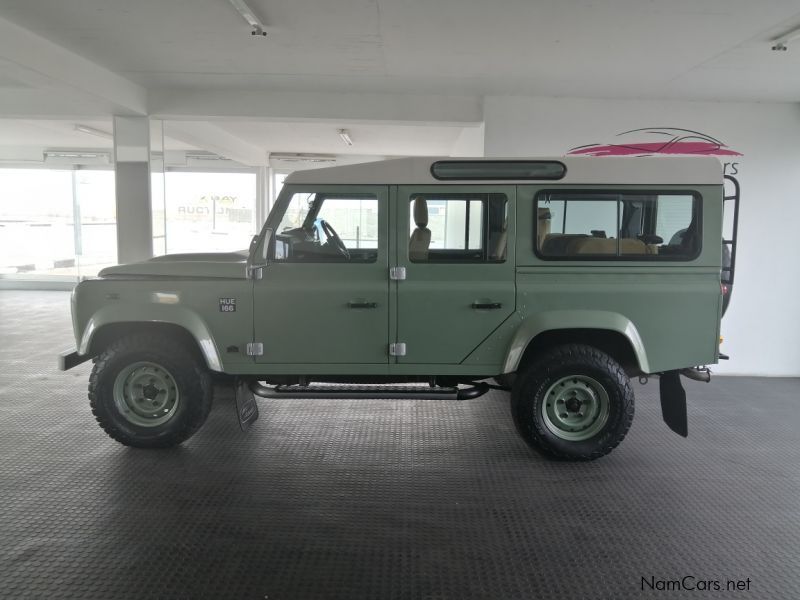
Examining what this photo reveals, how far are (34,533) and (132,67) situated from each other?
4.90m

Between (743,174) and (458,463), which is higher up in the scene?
(743,174)

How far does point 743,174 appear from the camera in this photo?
6.42 m

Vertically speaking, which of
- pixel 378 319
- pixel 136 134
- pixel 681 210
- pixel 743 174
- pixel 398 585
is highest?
pixel 136 134

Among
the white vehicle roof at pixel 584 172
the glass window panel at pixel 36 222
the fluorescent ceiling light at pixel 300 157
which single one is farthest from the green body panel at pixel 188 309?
the glass window panel at pixel 36 222

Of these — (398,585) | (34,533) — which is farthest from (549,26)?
(34,533)

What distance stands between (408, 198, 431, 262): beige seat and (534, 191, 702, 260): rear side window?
0.76 metres

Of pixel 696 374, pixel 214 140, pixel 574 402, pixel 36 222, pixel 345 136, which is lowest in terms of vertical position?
pixel 574 402

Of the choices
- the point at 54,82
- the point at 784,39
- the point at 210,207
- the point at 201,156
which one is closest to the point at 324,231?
the point at 54,82

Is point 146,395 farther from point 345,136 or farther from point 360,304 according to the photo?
point 345,136

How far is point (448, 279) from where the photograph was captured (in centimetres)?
396

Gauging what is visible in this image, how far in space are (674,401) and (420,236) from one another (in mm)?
2142

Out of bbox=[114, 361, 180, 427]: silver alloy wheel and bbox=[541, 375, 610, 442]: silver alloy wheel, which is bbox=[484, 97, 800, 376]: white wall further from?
bbox=[114, 361, 180, 427]: silver alloy wheel

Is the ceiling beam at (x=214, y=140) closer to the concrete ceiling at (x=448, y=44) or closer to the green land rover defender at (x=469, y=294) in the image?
the concrete ceiling at (x=448, y=44)

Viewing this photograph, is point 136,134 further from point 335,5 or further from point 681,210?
point 681,210
